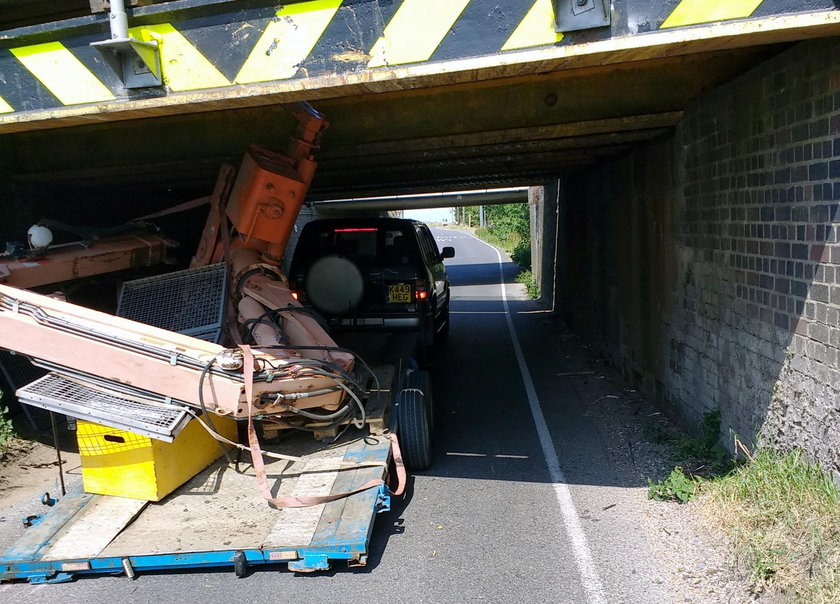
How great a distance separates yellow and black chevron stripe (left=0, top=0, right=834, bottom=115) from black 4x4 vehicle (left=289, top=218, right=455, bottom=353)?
3.85 meters

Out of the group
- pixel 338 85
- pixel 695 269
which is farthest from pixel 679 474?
pixel 338 85

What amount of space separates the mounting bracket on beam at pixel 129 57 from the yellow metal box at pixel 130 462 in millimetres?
2300

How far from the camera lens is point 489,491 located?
18.8 feet

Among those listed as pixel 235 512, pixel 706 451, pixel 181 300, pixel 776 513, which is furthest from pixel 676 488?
pixel 181 300

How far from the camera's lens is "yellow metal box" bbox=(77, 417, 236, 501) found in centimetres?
462

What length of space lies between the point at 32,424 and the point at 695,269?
22.3 ft

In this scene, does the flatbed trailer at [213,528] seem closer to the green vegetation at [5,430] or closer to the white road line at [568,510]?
the white road line at [568,510]

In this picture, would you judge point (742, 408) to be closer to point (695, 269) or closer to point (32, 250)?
point (695, 269)

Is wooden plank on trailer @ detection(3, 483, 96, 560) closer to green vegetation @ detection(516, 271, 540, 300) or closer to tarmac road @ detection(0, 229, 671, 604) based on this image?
tarmac road @ detection(0, 229, 671, 604)

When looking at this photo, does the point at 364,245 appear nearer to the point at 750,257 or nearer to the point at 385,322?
the point at 385,322

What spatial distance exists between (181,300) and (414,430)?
2.31 meters

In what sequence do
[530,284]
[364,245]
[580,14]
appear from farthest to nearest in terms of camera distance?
[530,284]
[364,245]
[580,14]

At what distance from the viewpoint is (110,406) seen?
436 cm

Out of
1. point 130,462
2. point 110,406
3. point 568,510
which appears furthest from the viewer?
point 568,510
